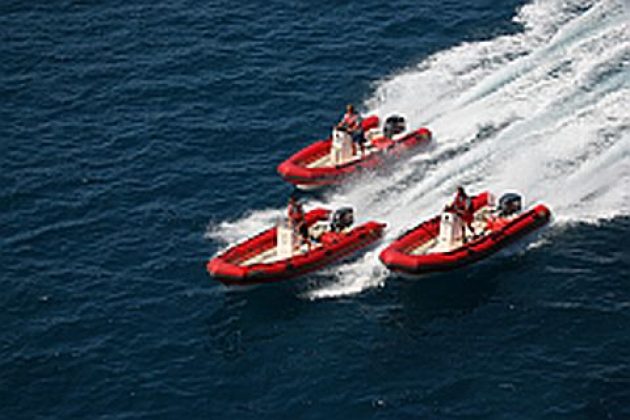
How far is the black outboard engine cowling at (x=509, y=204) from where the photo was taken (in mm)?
83000

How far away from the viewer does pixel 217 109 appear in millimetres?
98562

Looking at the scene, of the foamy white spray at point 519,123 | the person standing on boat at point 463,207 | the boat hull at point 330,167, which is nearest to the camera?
the person standing on boat at point 463,207

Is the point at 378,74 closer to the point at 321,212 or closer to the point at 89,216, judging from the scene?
the point at 321,212

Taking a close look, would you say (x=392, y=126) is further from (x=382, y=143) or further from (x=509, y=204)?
(x=509, y=204)

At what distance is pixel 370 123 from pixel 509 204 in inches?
590

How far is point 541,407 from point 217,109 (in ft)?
129

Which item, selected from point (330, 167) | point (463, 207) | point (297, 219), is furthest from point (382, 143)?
point (297, 219)

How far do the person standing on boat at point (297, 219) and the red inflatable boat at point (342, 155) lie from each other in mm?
7747

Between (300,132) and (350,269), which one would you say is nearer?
(350,269)

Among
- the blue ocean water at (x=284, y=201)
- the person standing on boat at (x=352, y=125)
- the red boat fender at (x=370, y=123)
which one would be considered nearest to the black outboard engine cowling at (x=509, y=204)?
the blue ocean water at (x=284, y=201)

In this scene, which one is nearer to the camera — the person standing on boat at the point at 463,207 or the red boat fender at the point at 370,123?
the person standing on boat at the point at 463,207

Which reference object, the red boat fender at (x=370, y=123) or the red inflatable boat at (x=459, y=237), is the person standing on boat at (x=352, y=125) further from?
the red inflatable boat at (x=459, y=237)

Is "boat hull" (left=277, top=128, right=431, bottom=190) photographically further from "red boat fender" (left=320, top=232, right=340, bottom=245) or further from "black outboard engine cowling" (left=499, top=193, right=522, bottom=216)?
"black outboard engine cowling" (left=499, top=193, right=522, bottom=216)

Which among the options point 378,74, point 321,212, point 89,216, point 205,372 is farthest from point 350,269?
point 378,74
